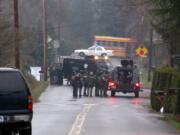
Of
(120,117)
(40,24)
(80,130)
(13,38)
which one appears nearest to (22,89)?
(80,130)

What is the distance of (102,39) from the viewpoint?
89625mm

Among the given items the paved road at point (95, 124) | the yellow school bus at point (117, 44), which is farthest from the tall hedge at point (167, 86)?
the yellow school bus at point (117, 44)

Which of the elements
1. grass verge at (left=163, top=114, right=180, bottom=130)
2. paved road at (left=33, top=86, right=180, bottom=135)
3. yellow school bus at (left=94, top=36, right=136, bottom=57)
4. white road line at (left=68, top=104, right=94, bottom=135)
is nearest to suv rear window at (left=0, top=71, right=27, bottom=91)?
paved road at (left=33, top=86, right=180, bottom=135)

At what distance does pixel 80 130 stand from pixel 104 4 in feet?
290

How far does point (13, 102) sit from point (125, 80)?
93.7 ft

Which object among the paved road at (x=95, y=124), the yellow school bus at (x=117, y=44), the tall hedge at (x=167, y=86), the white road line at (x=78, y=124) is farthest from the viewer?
the yellow school bus at (x=117, y=44)

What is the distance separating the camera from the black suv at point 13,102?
15867 mm

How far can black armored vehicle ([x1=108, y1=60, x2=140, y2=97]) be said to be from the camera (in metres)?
43.8

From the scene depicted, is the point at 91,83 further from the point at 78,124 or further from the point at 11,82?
the point at 11,82

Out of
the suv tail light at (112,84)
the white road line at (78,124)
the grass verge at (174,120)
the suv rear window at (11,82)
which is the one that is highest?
the suv rear window at (11,82)

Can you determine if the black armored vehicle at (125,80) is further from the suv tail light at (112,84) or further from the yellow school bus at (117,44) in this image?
the yellow school bus at (117,44)

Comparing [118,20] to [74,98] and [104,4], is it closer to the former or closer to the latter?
[104,4]

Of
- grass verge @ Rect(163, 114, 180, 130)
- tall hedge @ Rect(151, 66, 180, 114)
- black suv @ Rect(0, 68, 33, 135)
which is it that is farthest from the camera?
tall hedge @ Rect(151, 66, 180, 114)

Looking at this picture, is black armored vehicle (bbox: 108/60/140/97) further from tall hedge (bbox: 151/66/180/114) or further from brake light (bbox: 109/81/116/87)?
tall hedge (bbox: 151/66/180/114)
